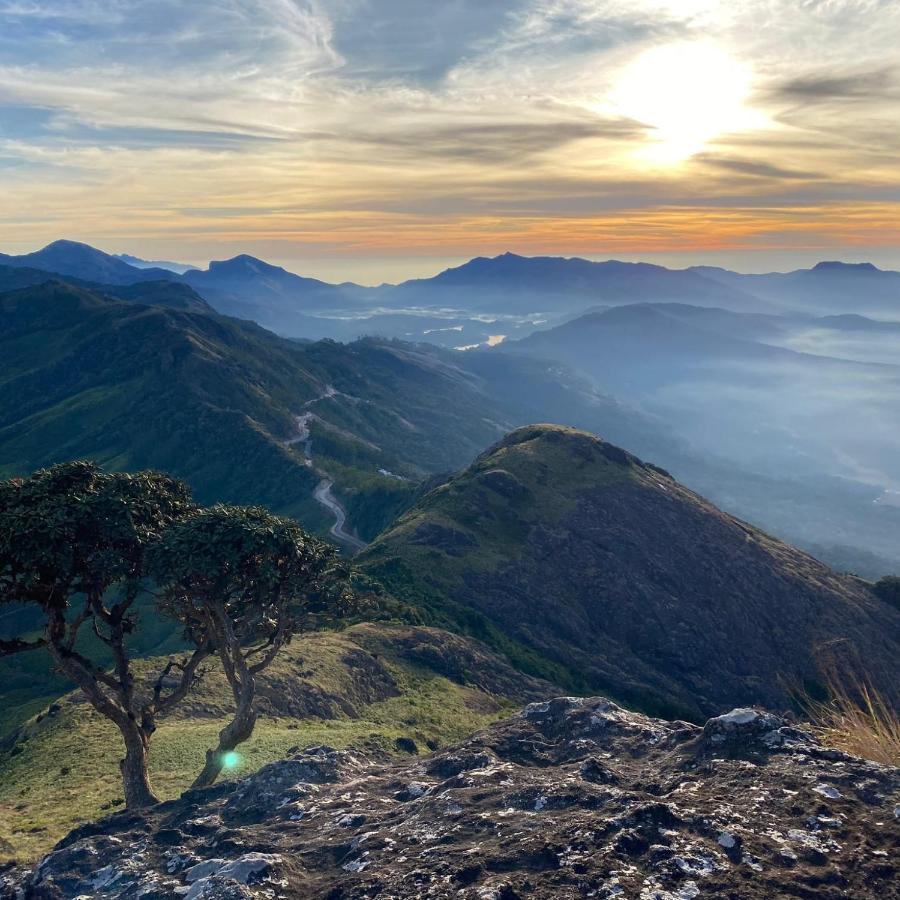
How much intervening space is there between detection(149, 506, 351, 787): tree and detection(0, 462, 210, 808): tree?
1.97 meters

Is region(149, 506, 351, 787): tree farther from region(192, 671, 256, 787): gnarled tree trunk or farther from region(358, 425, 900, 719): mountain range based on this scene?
region(358, 425, 900, 719): mountain range

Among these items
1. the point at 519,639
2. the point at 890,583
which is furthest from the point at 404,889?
the point at 890,583

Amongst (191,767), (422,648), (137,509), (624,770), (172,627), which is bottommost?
(172,627)

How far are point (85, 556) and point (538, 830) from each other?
24.6 metres

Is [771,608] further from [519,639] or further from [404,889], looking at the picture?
[404,889]

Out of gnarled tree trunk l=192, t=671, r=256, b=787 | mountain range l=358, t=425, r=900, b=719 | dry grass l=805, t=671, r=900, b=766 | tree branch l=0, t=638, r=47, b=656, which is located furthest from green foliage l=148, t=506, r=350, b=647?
mountain range l=358, t=425, r=900, b=719

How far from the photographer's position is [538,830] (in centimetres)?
2312

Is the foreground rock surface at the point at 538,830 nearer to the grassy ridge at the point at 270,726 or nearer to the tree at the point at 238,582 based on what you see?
the tree at the point at 238,582

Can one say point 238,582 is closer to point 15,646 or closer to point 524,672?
point 15,646

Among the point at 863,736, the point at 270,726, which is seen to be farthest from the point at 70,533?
the point at 863,736

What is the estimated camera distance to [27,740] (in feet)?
183

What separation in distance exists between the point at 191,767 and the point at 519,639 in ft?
212

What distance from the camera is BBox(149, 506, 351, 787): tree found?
34219 mm

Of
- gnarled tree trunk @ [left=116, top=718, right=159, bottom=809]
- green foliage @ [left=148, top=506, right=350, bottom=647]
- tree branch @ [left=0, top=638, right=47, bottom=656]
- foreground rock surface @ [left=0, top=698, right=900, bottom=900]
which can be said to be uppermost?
green foliage @ [left=148, top=506, right=350, bottom=647]
